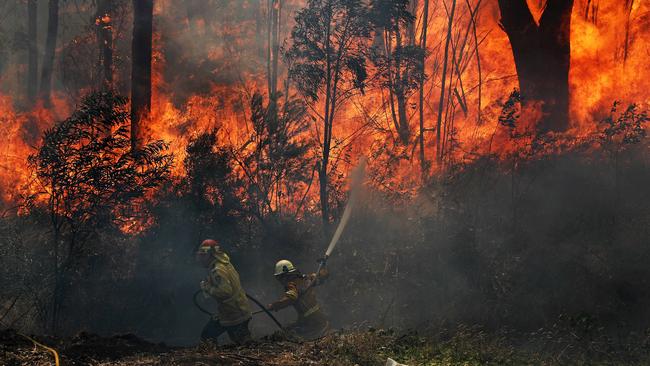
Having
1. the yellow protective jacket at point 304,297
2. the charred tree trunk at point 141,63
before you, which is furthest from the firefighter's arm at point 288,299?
the charred tree trunk at point 141,63

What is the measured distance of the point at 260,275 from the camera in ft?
48.8

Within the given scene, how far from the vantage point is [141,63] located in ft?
61.5

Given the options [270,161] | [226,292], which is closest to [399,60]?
[270,161]

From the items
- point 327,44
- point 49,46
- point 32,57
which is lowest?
point 327,44

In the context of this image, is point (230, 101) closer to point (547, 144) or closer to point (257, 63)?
point (257, 63)

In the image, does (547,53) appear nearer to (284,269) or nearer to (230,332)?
(284,269)

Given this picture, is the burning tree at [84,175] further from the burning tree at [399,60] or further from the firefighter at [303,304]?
the burning tree at [399,60]

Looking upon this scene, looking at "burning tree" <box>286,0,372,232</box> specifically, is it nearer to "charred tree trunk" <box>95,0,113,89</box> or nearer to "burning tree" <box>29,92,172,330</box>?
"burning tree" <box>29,92,172,330</box>

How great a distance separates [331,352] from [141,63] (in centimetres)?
1307

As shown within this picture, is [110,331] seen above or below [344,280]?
below

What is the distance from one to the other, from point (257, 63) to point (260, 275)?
1559 centimetres

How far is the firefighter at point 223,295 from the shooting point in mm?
9570

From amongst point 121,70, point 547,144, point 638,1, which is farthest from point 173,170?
point 121,70

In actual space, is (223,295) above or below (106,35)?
below
